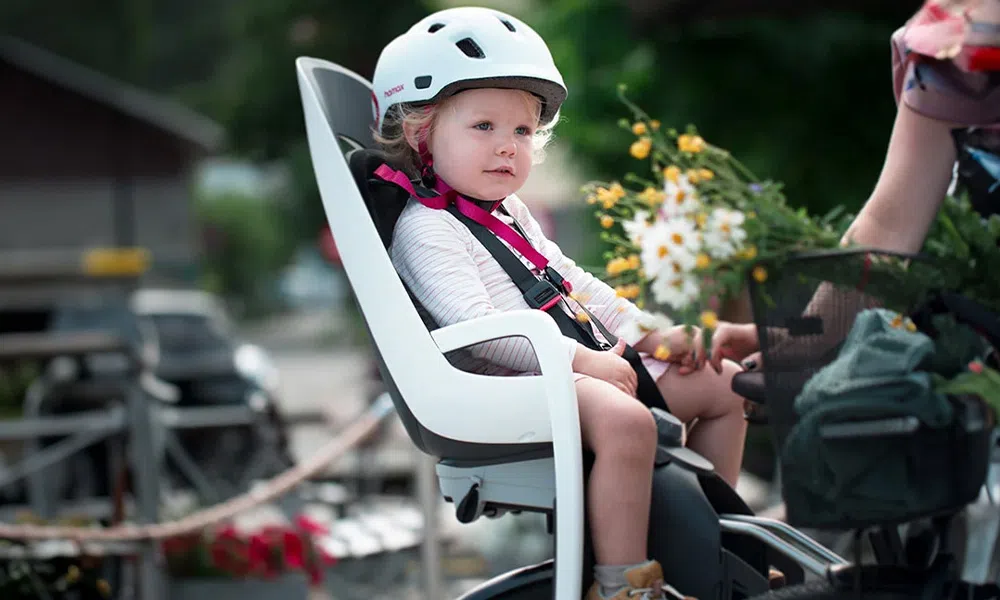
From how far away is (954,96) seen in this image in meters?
2.31

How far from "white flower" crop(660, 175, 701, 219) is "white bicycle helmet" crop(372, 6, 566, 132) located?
2.06 ft

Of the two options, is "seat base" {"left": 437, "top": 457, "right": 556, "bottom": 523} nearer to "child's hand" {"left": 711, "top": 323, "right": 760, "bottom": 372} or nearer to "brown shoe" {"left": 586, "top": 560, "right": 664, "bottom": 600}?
"brown shoe" {"left": 586, "top": 560, "right": 664, "bottom": 600}

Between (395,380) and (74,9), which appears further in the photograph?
(74,9)

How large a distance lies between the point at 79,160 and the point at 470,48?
21648 mm

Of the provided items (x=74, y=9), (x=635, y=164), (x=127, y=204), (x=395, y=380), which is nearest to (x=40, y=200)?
(x=127, y=204)

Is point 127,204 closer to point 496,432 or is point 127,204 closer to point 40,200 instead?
point 40,200

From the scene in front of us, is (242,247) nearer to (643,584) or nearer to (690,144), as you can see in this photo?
(643,584)

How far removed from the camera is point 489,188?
2.79 meters

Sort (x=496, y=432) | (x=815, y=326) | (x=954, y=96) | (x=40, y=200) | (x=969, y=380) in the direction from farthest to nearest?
1. (x=40, y=200)
2. (x=496, y=432)
3. (x=954, y=96)
4. (x=815, y=326)
5. (x=969, y=380)

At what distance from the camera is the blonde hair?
2.82 meters

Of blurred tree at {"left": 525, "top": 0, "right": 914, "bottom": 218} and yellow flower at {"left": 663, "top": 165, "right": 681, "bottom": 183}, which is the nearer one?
yellow flower at {"left": 663, "top": 165, "right": 681, "bottom": 183}

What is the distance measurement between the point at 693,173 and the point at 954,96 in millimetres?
485

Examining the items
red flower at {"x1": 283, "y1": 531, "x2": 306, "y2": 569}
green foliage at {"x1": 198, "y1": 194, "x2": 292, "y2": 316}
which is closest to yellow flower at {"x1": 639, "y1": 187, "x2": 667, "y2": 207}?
red flower at {"x1": 283, "y1": 531, "x2": 306, "y2": 569}

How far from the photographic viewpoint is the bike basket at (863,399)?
205 cm
